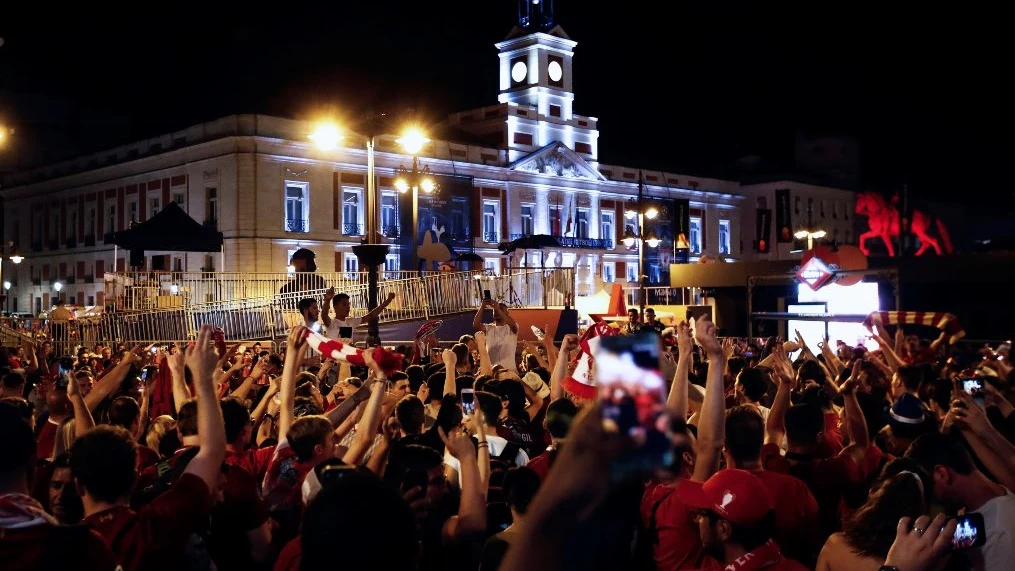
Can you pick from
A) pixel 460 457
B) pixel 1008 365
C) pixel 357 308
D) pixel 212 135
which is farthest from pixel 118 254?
pixel 460 457

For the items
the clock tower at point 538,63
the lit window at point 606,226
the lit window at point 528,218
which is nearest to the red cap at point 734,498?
the lit window at point 528,218

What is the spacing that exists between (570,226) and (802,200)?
88.5 feet

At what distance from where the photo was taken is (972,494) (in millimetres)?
3943

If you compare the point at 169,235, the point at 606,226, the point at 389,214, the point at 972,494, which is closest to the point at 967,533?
the point at 972,494

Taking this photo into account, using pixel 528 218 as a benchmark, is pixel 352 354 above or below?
below

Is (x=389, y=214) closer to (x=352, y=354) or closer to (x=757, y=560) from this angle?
(x=352, y=354)

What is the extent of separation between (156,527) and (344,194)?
4855 cm

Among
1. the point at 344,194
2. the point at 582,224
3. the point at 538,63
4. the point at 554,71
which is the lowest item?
the point at 582,224

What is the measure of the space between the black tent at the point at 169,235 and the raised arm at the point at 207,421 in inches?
920

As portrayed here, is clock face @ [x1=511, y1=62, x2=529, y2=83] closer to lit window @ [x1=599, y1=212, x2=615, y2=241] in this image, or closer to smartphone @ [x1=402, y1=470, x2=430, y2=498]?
lit window @ [x1=599, y1=212, x2=615, y2=241]

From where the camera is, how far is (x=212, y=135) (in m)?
47.7

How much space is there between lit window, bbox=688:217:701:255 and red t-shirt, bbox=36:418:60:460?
6665cm

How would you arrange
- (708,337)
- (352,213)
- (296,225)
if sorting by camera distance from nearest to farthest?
(708,337), (296,225), (352,213)

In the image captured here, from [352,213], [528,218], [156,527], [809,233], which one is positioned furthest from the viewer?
[528,218]
